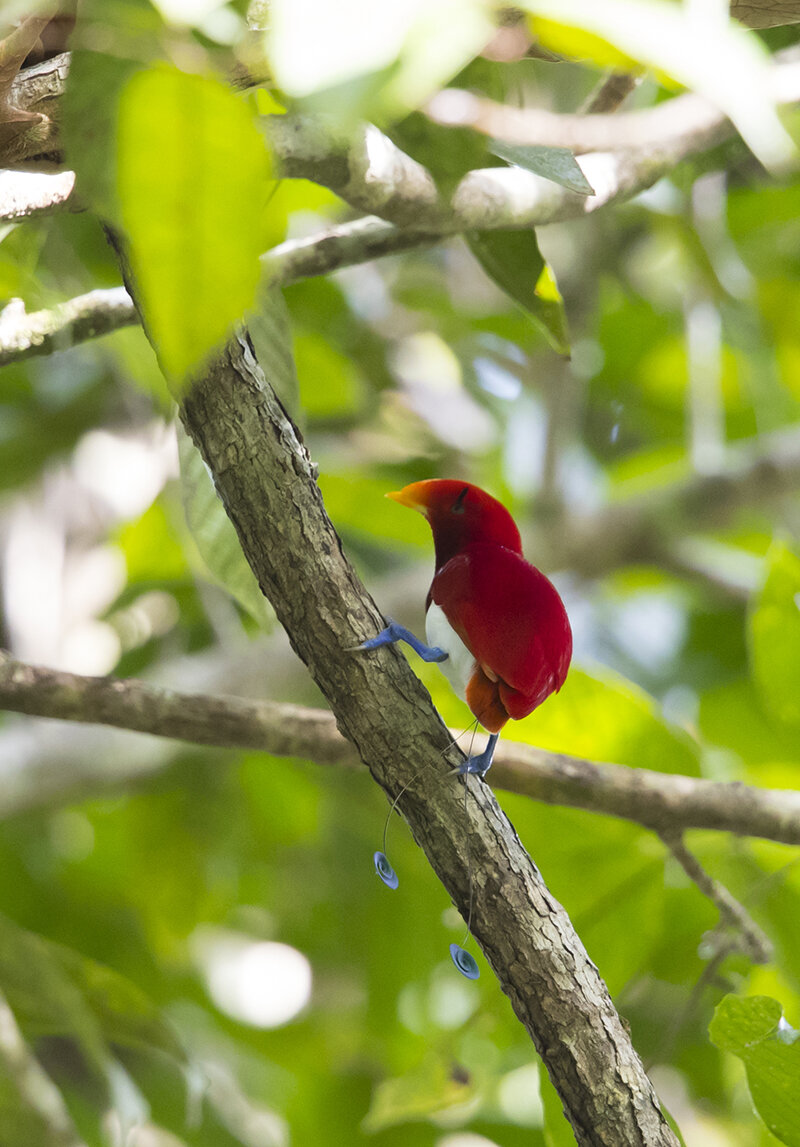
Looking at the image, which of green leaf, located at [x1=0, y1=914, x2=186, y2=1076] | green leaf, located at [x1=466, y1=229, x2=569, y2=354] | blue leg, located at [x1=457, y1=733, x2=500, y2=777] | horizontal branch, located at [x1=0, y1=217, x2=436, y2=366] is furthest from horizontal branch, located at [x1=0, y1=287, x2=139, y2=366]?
green leaf, located at [x1=0, y1=914, x2=186, y2=1076]

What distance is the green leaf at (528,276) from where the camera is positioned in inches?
24.1

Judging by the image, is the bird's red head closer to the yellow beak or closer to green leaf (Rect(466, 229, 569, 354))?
the yellow beak

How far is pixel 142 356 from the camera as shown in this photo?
93cm

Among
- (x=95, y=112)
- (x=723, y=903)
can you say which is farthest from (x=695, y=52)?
(x=723, y=903)

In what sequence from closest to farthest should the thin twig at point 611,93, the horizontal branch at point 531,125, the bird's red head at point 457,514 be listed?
→ the horizontal branch at point 531,125, the bird's red head at point 457,514, the thin twig at point 611,93

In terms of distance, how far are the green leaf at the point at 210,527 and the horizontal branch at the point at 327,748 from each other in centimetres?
8

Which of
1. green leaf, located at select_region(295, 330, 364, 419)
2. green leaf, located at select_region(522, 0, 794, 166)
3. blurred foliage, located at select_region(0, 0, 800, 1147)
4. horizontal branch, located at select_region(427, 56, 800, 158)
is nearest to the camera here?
green leaf, located at select_region(522, 0, 794, 166)

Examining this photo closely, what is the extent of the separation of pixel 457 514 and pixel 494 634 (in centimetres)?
9

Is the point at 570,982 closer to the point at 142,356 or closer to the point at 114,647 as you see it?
the point at 142,356

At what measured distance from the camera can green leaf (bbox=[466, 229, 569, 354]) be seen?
61 centimetres

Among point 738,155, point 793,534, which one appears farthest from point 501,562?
point 793,534

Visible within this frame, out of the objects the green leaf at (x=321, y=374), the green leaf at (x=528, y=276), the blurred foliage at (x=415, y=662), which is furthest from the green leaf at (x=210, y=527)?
the green leaf at (x=321, y=374)

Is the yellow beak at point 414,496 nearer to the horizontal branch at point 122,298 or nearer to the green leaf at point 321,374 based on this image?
the horizontal branch at point 122,298

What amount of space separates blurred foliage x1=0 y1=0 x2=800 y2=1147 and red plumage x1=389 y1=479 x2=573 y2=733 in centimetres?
16
